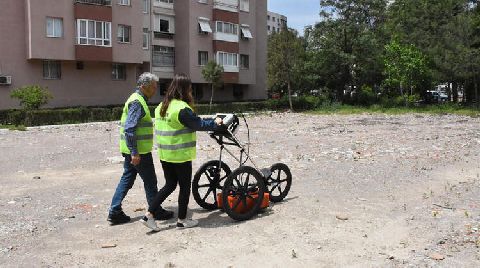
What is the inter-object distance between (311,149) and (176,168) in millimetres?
8414

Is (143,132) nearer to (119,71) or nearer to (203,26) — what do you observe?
(119,71)

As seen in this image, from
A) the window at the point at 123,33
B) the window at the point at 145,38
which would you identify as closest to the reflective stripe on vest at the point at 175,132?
the window at the point at 123,33

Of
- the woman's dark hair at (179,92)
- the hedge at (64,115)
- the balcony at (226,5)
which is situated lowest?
the hedge at (64,115)

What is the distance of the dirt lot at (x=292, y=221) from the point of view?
18.1 ft

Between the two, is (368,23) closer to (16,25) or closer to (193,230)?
(16,25)

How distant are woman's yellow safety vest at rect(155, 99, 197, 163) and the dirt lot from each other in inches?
37.9

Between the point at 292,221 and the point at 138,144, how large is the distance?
2.28m

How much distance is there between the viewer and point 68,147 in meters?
16.5

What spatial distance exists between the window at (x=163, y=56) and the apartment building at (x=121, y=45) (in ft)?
0.28

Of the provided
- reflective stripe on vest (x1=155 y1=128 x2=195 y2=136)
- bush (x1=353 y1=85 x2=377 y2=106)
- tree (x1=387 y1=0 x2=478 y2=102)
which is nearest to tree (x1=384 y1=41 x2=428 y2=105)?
tree (x1=387 y1=0 x2=478 y2=102)

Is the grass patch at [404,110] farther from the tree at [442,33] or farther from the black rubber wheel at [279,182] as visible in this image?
the black rubber wheel at [279,182]

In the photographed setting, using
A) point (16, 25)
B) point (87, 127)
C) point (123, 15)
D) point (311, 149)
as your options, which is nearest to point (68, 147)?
point (311, 149)

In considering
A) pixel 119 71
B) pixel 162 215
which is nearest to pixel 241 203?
pixel 162 215

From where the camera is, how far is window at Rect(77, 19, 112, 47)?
3522 centimetres
